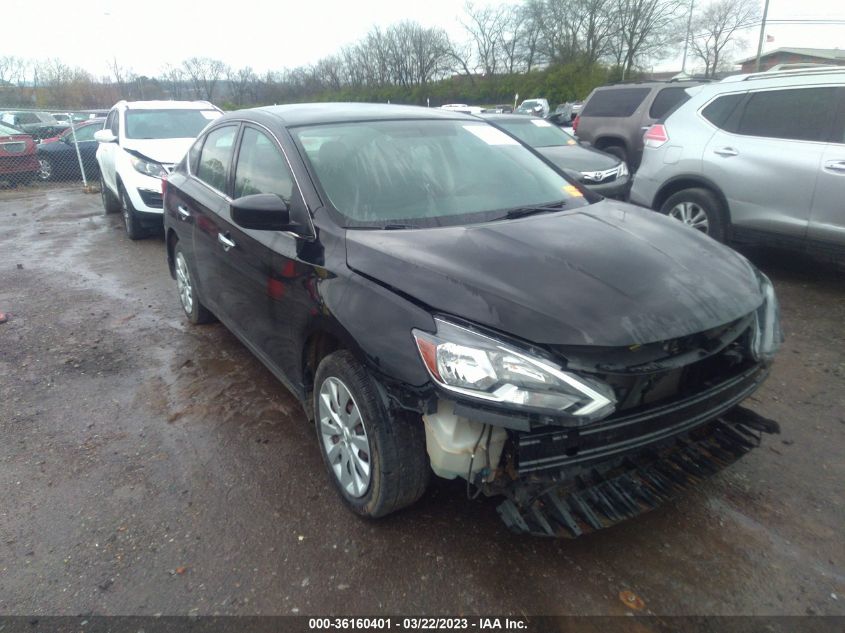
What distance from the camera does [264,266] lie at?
3.16 metres

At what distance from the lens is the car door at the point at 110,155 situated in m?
8.86

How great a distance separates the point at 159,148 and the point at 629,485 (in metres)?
7.99

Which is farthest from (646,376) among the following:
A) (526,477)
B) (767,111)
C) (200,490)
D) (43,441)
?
(767,111)

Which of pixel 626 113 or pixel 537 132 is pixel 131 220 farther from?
pixel 626 113

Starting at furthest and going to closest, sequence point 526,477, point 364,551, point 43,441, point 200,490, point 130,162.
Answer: point 130,162 → point 43,441 → point 200,490 → point 364,551 → point 526,477

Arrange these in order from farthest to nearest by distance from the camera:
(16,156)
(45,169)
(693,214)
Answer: (45,169) → (16,156) → (693,214)

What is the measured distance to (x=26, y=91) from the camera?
119ft

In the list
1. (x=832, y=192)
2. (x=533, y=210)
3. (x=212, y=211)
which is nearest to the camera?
(x=533, y=210)

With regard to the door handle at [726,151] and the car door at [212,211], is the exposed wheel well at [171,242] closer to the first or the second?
the car door at [212,211]

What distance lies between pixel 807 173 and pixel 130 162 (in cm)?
771

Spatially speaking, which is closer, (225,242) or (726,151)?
(225,242)

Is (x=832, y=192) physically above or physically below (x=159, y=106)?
below

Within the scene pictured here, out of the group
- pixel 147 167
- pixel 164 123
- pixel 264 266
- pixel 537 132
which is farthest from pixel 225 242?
pixel 537 132

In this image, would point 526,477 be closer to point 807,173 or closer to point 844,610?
point 844,610
